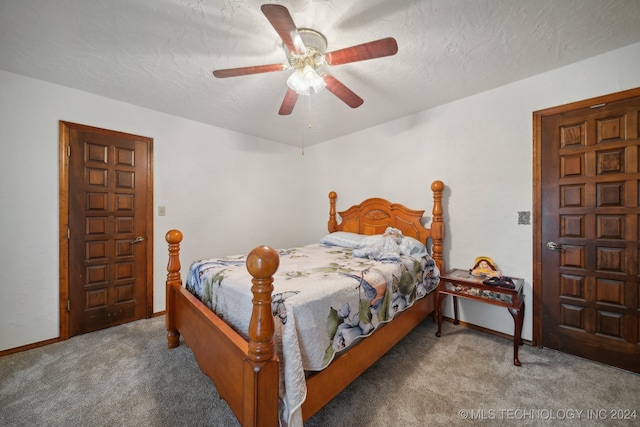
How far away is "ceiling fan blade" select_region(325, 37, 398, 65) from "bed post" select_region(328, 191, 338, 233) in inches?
90.2

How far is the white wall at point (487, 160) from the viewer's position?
1.93 meters

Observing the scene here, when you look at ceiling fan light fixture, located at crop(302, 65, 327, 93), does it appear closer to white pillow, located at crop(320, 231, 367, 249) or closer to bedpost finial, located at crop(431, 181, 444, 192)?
bedpost finial, located at crop(431, 181, 444, 192)

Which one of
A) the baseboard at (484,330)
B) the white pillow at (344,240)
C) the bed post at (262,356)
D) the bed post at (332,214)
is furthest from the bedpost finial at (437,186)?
the bed post at (262,356)

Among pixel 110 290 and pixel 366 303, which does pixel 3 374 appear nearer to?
pixel 110 290

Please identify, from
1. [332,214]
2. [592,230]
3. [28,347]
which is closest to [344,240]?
[332,214]

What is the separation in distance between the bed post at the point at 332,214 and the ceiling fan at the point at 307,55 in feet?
6.04

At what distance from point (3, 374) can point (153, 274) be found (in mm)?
1160

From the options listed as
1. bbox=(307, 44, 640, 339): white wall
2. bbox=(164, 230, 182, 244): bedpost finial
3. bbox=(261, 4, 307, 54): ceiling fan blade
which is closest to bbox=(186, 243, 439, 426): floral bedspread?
bbox=(164, 230, 182, 244): bedpost finial

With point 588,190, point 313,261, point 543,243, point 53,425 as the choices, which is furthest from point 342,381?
point 588,190

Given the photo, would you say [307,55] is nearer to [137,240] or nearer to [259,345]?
[259,345]

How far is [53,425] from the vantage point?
1301mm

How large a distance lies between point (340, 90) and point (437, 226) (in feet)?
5.56

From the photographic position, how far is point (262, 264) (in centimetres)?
91

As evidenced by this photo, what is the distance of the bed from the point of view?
96cm
